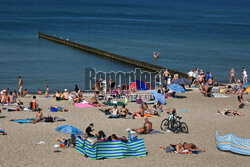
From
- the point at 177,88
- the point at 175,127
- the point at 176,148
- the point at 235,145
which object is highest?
the point at 177,88

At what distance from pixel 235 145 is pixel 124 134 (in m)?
4.93

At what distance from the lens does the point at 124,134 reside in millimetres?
18453

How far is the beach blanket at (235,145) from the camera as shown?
1603cm

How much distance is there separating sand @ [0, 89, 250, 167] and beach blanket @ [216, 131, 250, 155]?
228mm

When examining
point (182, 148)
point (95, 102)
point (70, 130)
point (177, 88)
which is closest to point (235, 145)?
point (182, 148)

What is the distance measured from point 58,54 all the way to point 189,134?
150ft

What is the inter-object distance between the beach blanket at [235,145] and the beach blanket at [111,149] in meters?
3.35

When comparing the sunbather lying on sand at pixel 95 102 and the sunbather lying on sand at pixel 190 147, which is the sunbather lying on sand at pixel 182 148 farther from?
the sunbather lying on sand at pixel 95 102

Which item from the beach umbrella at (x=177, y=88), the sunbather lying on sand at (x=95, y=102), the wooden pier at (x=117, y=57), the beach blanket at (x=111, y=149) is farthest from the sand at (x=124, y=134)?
the wooden pier at (x=117, y=57)

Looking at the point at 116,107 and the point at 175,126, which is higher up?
the point at 116,107

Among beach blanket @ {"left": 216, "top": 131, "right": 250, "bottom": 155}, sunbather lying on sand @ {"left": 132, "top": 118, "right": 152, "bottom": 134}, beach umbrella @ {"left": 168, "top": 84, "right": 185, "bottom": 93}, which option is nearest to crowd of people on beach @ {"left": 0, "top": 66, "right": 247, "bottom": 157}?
sunbather lying on sand @ {"left": 132, "top": 118, "right": 152, "bottom": 134}

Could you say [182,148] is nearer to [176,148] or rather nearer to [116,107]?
[176,148]

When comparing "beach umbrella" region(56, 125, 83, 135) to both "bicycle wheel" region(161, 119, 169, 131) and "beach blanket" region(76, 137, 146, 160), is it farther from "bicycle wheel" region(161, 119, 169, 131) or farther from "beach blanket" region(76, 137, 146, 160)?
"bicycle wheel" region(161, 119, 169, 131)

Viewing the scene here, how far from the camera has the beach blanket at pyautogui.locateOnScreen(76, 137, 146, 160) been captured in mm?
14953
